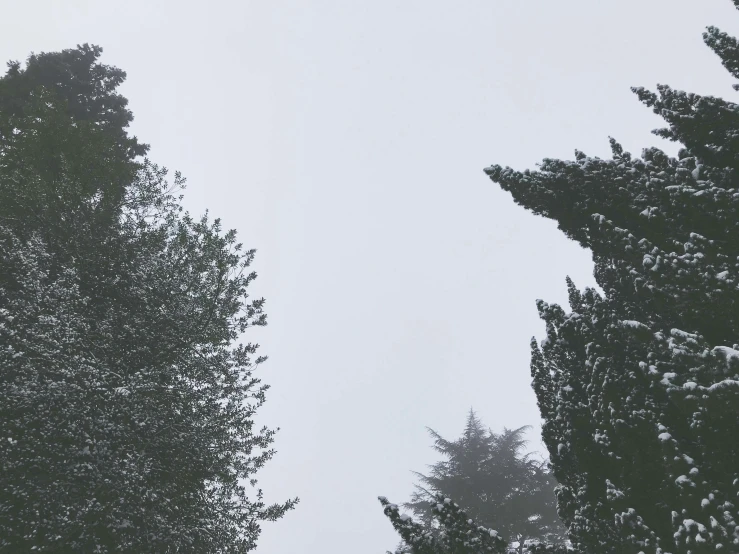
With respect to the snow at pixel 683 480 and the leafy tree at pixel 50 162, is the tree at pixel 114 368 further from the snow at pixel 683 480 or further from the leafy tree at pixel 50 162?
the snow at pixel 683 480

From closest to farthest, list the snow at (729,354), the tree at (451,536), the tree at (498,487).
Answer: the snow at (729,354)
the tree at (451,536)
the tree at (498,487)

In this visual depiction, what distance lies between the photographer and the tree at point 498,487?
1967cm

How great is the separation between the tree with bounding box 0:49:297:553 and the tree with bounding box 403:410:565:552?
39.6 feet

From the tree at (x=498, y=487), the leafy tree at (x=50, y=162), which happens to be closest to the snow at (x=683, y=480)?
the leafy tree at (x=50, y=162)

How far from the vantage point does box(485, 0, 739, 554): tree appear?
3.44 m

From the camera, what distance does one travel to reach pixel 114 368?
912 cm

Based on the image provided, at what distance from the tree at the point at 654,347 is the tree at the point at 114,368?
22.7 ft

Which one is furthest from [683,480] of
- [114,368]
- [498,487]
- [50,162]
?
[498,487]

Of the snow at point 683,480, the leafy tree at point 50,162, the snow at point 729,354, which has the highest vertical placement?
the leafy tree at point 50,162

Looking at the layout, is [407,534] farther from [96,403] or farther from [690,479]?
[96,403]

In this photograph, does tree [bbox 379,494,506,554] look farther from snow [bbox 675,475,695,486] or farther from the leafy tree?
the leafy tree

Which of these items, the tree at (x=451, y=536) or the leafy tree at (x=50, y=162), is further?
the leafy tree at (x=50, y=162)

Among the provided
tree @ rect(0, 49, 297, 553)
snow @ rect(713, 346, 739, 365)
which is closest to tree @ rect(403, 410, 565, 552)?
tree @ rect(0, 49, 297, 553)

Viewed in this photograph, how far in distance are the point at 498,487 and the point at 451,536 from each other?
18.9 m
